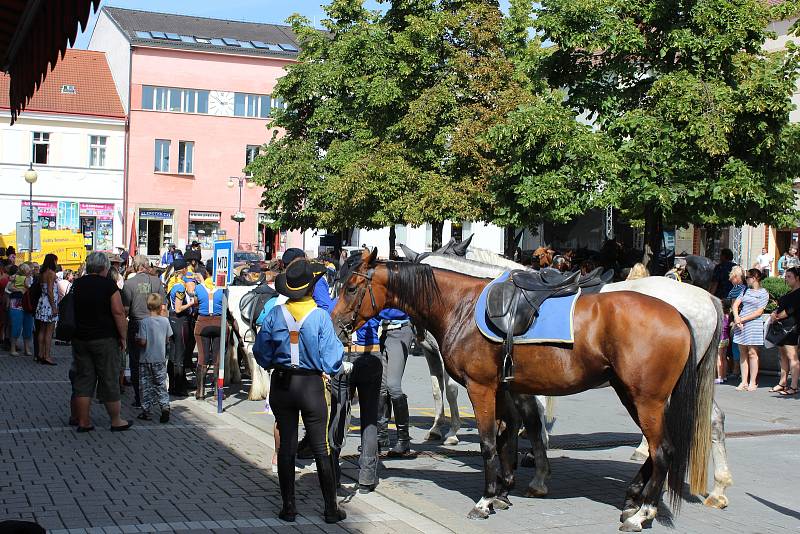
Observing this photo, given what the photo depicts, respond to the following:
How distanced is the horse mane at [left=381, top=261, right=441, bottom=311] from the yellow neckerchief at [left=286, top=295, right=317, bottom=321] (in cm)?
103

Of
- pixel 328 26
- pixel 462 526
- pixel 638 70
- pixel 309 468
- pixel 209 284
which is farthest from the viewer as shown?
pixel 328 26

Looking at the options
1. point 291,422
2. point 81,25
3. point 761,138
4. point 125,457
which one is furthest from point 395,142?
point 81,25

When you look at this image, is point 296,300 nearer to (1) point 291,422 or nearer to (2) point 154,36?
(1) point 291,422

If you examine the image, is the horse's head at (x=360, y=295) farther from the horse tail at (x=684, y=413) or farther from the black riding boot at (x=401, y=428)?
the horse tail at (x=684, y=413)

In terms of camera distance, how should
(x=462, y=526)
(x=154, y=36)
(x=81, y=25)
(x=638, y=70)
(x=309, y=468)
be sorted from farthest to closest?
(x=154, y=36)
(x=638, y=70)
(x=309, y=468)
(x=462, y=526)
(x=81, y=25)

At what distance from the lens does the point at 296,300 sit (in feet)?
23.9

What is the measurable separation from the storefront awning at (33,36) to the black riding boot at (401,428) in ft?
18.7

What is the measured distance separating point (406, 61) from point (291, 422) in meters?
21.5

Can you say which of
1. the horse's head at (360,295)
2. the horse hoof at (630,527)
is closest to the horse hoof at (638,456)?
the horse hoof at (630,527)

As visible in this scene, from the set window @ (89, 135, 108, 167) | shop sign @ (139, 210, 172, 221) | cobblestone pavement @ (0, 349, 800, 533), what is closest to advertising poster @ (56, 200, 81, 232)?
window @ (89, 135, 108, 167)

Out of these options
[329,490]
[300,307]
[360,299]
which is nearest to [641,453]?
[360,299]

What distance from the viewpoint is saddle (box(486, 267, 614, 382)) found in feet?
24.7

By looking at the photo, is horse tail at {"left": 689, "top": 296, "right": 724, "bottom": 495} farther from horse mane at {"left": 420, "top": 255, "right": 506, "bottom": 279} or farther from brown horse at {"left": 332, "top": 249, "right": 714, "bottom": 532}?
horse mane at {"left": 420, "top": 255, "right": 506, "bottom": 279}

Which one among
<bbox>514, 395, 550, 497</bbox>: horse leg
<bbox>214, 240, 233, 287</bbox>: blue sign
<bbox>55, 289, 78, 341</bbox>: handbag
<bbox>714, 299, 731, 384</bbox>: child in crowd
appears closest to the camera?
<bbox>514, 395, 550, 497</bbox>: horse leg
